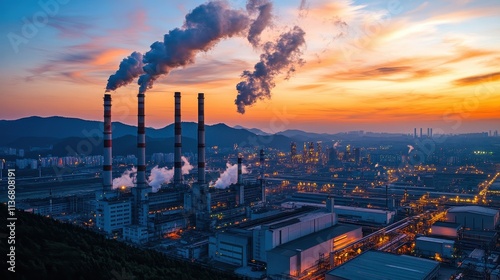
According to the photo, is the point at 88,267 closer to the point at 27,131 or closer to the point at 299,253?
the point at 299,253

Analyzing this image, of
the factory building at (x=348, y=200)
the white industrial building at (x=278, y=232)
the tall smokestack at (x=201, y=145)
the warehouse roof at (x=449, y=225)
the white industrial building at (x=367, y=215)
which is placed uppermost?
the tall smokestack at (x=201, y=145)

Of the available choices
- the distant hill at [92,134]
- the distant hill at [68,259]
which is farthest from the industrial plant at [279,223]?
the distant hill at [92,134]

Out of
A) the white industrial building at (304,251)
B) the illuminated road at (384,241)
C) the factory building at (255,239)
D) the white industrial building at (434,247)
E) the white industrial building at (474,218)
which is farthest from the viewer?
the white industrial building at (474,218)

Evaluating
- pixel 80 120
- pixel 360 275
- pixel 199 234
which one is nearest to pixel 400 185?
pixel 199 234

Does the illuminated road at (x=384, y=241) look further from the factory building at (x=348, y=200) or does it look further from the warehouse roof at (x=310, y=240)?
the factory building at (x=348, y=200)

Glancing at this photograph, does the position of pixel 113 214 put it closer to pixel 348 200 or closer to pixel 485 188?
pixel 348 200

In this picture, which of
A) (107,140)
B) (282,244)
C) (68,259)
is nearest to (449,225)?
(282,244)
